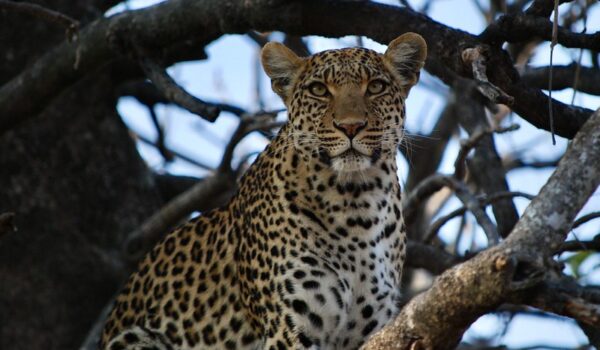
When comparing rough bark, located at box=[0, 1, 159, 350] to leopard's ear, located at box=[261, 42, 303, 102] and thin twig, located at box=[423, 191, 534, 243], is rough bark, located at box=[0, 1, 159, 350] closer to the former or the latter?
thin twig, located at box=[423, 191, 534, 243]

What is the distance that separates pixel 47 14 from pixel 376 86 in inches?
87.8

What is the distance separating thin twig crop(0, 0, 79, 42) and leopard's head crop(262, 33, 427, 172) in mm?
1306

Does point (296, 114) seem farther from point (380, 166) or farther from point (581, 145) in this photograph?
point (581, 145)

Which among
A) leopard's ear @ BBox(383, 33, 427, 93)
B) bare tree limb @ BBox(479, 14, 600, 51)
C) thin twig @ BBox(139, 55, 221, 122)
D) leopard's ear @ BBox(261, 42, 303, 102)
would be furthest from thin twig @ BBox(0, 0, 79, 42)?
bare tree limb @ BBox(479, 14, 600, 51)

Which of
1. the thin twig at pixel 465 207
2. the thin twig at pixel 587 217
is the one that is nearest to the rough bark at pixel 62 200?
the thin twig at pixel 465 207

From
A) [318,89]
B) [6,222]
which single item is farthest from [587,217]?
[6,222]

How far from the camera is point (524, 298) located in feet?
16.1

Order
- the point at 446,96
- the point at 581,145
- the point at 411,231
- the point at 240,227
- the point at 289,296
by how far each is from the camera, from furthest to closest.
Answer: the point at 446,96 < the point at 411,231 < the point at 240,227 < the point at 289,296 < the point at 581,145

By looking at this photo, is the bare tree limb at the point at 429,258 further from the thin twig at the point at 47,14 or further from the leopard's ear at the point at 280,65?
the thin twig at the point at 47,14

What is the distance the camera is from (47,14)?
8.02 metres

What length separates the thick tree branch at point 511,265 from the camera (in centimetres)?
488

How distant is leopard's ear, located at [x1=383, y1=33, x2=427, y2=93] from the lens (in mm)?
7953

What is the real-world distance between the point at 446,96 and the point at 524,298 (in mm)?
7969

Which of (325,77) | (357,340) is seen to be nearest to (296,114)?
(325,77)
